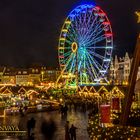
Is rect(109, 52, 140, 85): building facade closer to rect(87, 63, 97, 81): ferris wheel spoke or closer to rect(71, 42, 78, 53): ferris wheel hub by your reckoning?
rect(87, 63, 97, 81): ferris wheel spoke

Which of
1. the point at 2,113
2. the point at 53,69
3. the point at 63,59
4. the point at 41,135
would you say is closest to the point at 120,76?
the point at 53,69

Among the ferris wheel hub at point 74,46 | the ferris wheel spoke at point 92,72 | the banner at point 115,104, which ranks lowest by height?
the banner at point 115,104

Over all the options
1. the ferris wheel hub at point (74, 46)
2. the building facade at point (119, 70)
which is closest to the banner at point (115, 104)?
the ferris wheel hub at point (74, 46)

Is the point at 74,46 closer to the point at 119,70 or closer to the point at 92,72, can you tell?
the point at 92,72

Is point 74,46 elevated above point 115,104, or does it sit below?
above

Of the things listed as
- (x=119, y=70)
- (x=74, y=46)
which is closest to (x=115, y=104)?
(x=74, y=46)

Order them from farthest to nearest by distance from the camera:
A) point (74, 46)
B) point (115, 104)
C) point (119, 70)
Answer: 1. point (119, 70)
2. point (74, 46)
3. point (115, 104)

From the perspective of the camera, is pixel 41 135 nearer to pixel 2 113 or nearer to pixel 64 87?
pixel 2 113

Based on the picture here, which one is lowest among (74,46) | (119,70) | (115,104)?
(115,104)

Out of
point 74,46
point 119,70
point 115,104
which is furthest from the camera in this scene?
point 119,70

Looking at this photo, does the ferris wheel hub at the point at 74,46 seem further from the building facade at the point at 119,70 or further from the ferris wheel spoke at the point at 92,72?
the building facade at the point at 119,70

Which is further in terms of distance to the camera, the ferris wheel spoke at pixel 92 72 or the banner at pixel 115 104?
the ferris wheel spoke at pixel 92 72

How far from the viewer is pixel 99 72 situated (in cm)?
5400

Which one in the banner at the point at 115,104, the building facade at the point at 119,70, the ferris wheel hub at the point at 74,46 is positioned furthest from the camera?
the building facade at the point at 119,70
